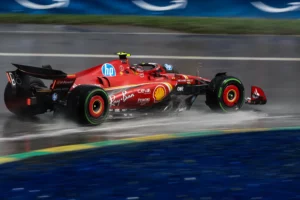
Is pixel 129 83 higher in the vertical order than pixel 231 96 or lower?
higher

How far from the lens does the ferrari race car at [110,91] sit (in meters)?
10.8

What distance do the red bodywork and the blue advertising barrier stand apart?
413 inches

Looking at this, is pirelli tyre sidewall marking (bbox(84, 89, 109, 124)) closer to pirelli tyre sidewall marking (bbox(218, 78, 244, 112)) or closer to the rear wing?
the rear wing

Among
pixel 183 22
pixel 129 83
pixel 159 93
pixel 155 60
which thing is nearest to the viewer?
pixel 129 83

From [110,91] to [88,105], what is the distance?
728mm

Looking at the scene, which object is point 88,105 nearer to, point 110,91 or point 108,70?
point 110,91

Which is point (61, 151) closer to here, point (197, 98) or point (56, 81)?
point (56, 81)

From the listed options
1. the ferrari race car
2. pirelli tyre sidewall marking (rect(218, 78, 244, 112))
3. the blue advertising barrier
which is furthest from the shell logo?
the blue advertising barrier

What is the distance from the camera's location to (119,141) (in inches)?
391

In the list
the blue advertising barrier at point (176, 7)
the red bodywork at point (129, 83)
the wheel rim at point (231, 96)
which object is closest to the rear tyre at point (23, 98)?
the red bodywork at point (129, 83)

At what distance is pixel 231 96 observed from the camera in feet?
39.9

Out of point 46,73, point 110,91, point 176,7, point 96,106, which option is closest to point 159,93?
point 110,91

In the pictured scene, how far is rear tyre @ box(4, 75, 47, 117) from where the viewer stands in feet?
37.0

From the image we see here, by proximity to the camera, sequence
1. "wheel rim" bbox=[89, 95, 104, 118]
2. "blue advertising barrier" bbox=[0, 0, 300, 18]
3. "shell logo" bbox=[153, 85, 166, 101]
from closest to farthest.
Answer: "wheel rim" bbox=[89, 95, 104, 118]
"shell logo" bbox=[153, 85, 166, 101]
"blue advertising barrier" bbox=[0, 0, 300, 18]
